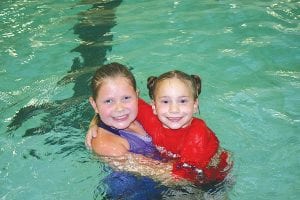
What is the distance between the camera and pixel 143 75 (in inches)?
227

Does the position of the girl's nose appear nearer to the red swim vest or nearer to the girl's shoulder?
the red swim vest

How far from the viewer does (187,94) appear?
343 centimetres

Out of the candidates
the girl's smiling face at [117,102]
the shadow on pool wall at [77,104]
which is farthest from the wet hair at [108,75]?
the shadow on pool wall at [77,104]

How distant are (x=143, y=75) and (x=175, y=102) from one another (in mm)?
2371

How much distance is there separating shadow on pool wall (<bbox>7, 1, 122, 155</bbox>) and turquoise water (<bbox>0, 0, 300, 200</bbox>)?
0.05 ft

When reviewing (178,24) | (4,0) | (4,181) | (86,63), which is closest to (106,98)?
(4,181)

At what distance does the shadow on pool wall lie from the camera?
4727 millimetres

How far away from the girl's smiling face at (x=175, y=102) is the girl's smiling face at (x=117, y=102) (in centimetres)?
25

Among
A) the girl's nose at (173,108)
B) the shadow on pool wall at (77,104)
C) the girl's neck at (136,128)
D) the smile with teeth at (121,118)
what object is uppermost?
the girl's nose at (173,108)

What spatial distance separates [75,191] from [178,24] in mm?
4230

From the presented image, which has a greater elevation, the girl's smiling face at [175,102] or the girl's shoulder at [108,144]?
the girl's smiling face at [175,102]

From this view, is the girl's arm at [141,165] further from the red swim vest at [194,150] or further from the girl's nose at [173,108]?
the girl's nose at [173,108]

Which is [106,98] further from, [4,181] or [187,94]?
[4,181]

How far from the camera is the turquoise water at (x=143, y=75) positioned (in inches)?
159
